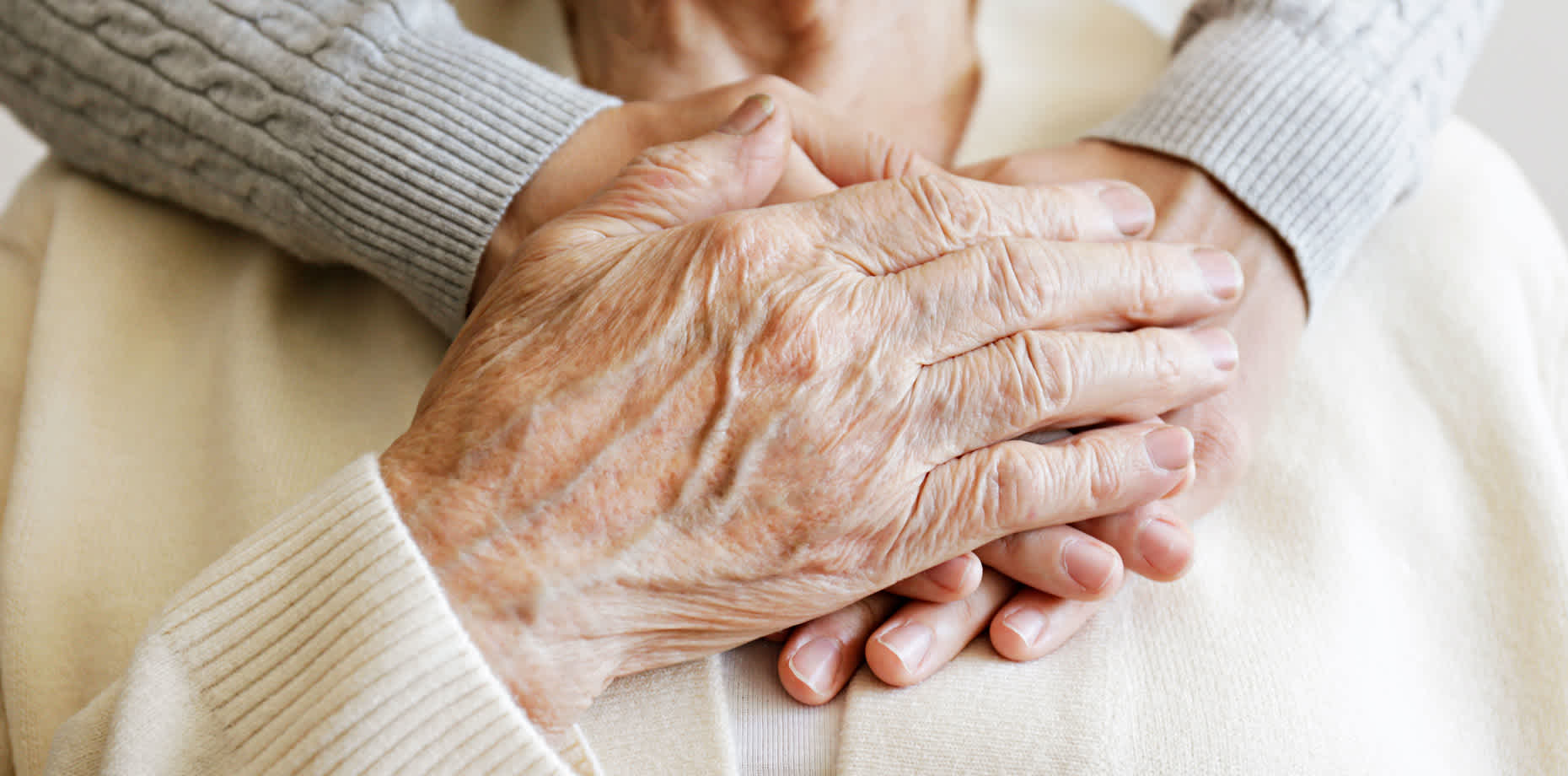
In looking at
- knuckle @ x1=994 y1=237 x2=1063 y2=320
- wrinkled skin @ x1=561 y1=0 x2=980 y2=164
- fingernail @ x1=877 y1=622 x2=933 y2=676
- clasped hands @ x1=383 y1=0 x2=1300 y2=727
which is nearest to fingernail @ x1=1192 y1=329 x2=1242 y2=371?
clasped hands @ x1=383 y1=0 x2=1300 y2=727

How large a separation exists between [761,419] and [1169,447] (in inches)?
9.3

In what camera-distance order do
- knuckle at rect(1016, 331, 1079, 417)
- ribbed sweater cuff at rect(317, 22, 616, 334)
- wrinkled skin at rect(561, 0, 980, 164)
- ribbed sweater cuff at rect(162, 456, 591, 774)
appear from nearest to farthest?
ribbed sweater cuff at rect(162, 456, 591, 774)
knuckle at rect(1016, 331, 1079, 417)
ribbed sweater cuff at rect(317, 22, 616, 334)
wrinkled skin at rect(561, 0, 980, 164)

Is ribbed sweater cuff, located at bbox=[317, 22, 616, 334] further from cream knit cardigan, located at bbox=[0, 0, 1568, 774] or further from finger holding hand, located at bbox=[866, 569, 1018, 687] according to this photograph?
finger holding hand, located at bbox=[866, 569, 1018, 687]

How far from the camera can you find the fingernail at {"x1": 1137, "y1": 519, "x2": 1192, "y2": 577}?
0.64m

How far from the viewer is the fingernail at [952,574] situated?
2.05 ft

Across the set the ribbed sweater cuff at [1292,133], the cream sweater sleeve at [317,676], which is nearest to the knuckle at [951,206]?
the ribbed sweater cuff at [1292,133]

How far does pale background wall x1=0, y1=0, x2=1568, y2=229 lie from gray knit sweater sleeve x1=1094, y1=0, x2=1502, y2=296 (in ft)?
2.06

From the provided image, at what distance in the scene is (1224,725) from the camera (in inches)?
23.3

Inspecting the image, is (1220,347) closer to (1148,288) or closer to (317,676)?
(1148,288)

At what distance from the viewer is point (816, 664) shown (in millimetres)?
618

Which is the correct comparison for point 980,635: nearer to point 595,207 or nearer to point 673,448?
point 673,448

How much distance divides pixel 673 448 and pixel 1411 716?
453 mm

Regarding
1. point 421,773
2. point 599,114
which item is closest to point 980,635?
point 421,773

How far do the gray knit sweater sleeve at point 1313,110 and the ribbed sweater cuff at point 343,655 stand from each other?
58cm
